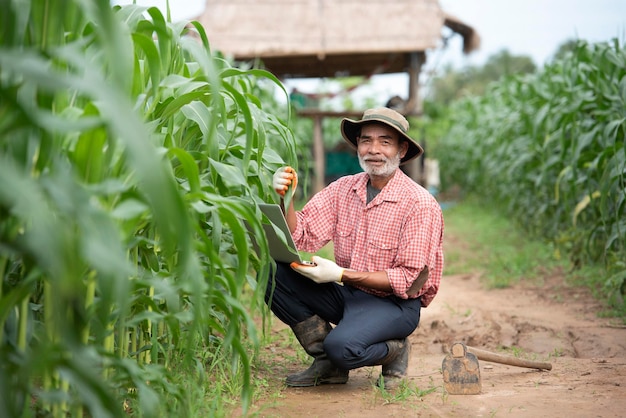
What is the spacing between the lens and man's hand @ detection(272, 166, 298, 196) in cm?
294

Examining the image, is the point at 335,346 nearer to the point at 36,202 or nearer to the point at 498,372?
the point at 498,372

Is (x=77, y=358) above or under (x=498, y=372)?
above

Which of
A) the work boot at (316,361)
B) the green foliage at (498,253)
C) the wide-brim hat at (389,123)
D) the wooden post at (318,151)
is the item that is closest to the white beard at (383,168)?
the wide-brim hat at (389,123)

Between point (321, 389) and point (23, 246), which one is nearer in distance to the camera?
point (23, 246)

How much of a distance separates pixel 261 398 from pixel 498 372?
3.94ft

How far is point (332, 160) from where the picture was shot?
1429 centimetres

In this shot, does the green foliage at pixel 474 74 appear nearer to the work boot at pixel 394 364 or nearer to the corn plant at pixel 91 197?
the work boot at pixel 394 364

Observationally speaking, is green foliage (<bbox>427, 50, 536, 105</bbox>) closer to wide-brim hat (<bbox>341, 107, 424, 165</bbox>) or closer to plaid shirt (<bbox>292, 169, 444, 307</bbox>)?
wide-brim hat (<bbox>341, 107, 424, 165</bbox>)

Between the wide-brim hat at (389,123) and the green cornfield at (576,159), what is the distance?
1.25m

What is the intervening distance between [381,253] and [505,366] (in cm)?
92

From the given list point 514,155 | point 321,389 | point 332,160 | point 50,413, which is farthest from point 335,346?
point 332,160

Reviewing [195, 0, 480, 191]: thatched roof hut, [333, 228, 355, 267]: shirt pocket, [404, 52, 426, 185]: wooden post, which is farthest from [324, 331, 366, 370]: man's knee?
[404, 52, 426, 185]: wooden post

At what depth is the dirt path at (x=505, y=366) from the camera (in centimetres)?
276

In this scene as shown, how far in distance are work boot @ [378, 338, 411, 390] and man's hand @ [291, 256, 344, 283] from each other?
14.9 inches
